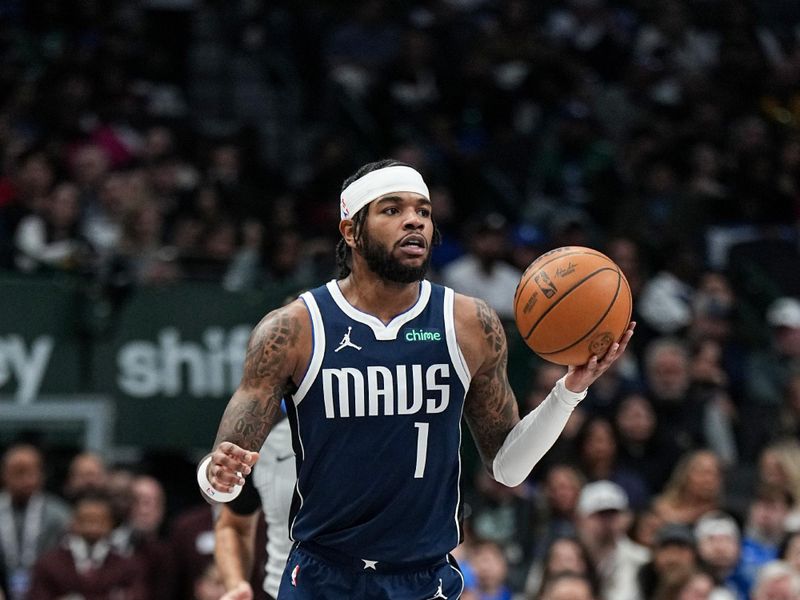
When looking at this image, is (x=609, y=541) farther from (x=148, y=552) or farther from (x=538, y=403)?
(x=148, y=552)

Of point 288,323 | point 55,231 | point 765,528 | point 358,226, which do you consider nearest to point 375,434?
point 288,323

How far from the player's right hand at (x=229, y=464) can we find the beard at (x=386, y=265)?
2.54 ft

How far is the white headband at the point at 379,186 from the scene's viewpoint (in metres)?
5.33

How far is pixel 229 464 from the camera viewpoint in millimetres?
4926

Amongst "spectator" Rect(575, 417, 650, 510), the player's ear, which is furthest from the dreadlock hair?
"spectator" Rect(575, 417, 650, 510)

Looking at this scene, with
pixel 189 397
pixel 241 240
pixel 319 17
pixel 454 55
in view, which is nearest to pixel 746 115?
pixel 454 55

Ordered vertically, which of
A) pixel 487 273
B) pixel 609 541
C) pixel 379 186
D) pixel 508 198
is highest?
pixel 508 198

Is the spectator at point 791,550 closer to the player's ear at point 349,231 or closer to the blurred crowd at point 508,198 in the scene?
the blurred crowd at point 508,198

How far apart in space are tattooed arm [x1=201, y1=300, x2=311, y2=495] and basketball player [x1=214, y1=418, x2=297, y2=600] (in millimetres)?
762

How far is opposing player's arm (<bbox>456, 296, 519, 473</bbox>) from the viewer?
5414 mm

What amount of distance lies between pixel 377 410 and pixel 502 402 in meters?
0.51

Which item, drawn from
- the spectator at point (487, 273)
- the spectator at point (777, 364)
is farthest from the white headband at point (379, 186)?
the spectator at point (777, 364)

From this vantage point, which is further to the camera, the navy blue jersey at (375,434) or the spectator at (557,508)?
the spectator at (557,508)

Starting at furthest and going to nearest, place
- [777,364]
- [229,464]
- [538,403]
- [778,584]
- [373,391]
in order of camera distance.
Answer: [777,364], [538,403], [778,584], [373,391], [229,464]
